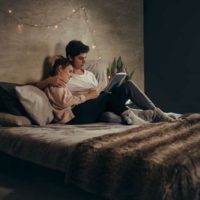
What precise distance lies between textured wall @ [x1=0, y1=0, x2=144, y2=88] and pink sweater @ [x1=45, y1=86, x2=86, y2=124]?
2.45 ft

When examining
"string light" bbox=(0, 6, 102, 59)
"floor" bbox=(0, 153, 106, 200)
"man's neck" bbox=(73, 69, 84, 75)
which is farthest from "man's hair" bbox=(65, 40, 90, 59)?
"floor" bbox=(0, 153, 106, 200)

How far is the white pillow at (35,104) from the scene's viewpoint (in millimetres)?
3850

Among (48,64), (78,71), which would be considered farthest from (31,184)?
(48,64)

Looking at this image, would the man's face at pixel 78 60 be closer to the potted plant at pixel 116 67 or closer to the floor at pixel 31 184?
the potted plant at pixel 116 67

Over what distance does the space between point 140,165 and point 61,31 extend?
9.21 feet

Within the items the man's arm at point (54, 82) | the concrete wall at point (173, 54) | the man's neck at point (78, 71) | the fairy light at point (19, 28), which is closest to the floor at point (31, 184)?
the man's arm at point (54, 82)

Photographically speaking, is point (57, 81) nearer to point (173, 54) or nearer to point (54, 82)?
point (54, 82)

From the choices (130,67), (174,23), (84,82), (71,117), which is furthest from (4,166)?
(174,23)

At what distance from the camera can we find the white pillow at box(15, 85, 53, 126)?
3850 millimetres

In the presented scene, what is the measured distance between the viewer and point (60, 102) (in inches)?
158

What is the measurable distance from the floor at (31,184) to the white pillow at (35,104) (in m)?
0.43

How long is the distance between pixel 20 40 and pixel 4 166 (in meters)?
1.47

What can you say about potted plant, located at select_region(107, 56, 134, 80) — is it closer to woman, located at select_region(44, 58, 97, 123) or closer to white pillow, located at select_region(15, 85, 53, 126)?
woman, located at select_region(44, 58, 97, 123)

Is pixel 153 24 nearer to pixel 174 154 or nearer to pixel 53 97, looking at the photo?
pixel 53 97
